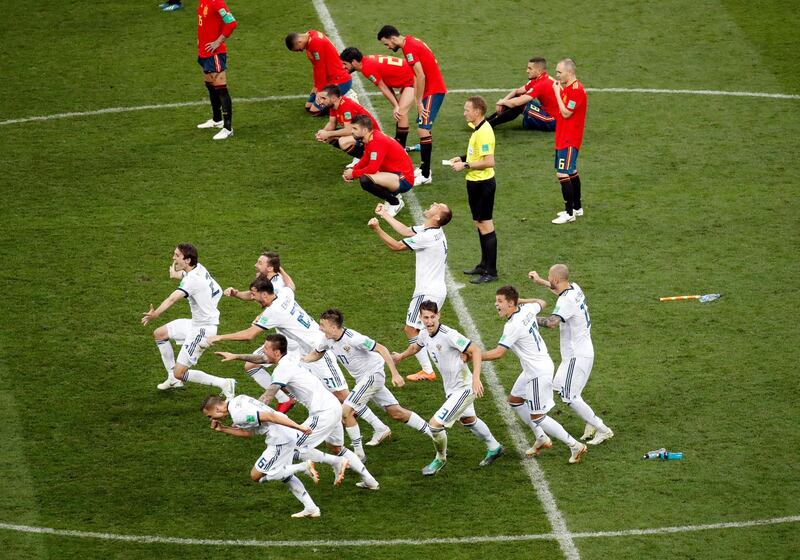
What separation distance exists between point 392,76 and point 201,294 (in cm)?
647

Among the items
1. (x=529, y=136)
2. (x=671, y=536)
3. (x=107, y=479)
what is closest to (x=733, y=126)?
(x=529, y=136)

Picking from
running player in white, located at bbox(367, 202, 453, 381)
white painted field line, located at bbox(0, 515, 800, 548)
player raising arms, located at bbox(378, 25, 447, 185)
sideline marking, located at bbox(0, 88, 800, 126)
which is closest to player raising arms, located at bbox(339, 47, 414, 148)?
player raising arms, located at bbox(378, 25, 447, 185)

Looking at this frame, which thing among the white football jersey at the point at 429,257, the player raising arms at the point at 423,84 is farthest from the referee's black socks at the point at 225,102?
the white football jersey at the point at 429,257

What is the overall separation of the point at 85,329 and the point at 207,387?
200cm

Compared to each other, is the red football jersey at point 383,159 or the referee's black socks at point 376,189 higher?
the red football jersey at point 383,159

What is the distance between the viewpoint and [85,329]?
15188 mm

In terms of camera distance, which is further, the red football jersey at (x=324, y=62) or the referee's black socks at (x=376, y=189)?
the red football jersey at (x=324, y=62)

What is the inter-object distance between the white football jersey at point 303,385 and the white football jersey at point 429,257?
2.23 metres

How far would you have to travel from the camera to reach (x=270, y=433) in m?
11.8

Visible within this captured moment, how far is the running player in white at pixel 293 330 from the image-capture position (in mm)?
12938

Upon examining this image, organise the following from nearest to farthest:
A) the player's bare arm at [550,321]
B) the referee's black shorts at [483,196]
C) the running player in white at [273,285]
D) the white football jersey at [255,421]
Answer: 1. the white football jersey at [255,421]
2. the player's bare arm at [550,321]
3. the running player in white at [273,285]
4. the referee's black shorts at [483,196]

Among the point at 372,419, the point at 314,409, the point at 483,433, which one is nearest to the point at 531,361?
the point at 483,433

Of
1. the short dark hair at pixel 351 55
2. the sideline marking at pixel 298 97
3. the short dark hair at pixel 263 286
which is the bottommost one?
the sideline marking at pixel 298 97

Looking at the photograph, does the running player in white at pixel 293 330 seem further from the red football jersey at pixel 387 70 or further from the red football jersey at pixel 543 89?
the red football jersey at pixel 543 89
